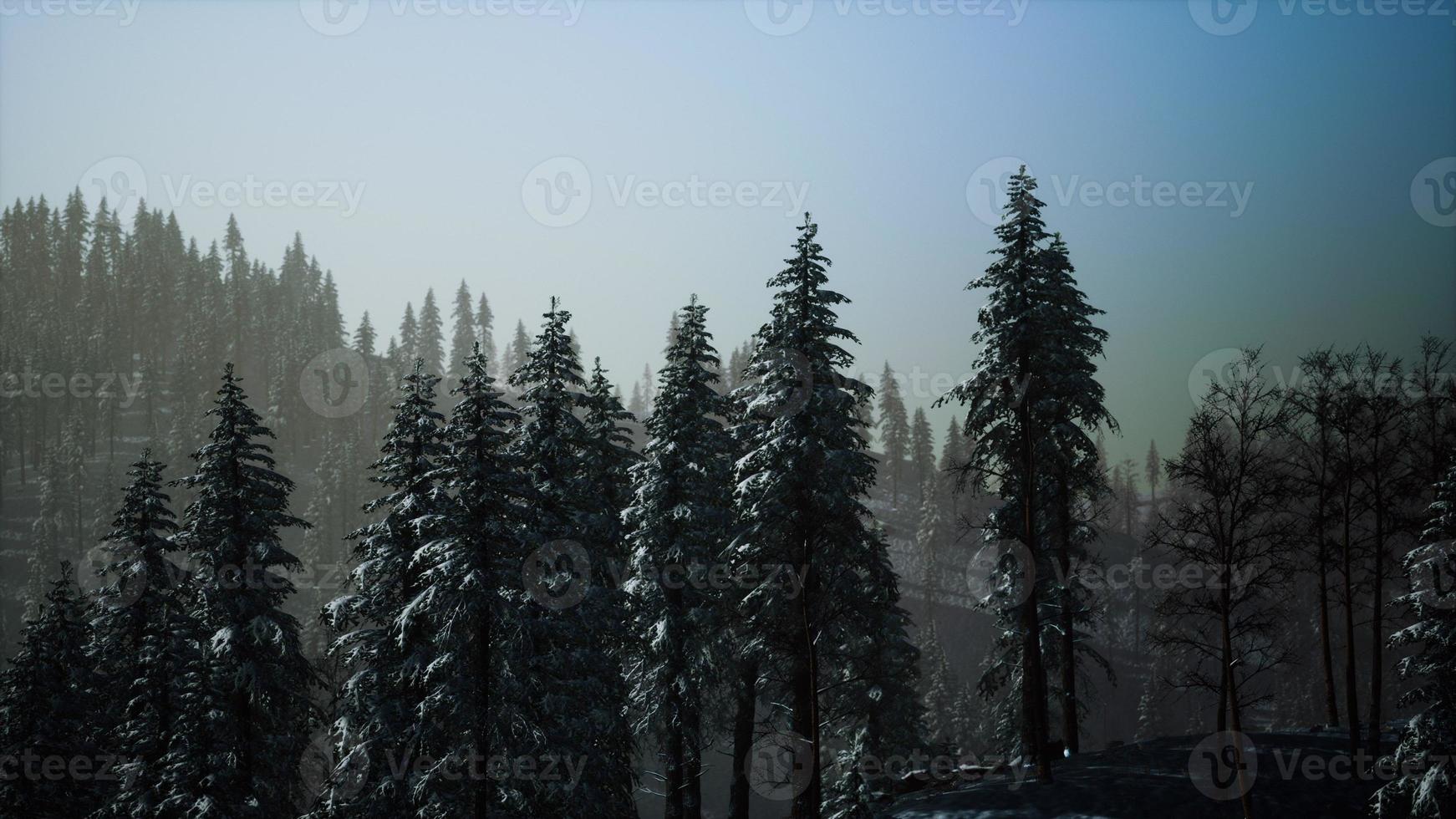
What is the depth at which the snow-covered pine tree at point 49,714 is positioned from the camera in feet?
81.9

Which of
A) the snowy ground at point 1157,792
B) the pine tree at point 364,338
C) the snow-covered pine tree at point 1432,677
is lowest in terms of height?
the snowy ground at point 1157,792

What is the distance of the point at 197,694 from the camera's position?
70.3 ft

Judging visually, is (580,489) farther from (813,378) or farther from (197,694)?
(197,694)

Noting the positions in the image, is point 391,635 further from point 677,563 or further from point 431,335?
point 431,335

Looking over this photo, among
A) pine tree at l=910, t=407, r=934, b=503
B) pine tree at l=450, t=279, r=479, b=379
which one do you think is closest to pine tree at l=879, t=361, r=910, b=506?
pine tree at l=910, t=407, r=934, b=503

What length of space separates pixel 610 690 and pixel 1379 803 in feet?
55.2

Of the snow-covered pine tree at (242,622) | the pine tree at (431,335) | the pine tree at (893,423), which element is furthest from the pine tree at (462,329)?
the snow-covered pine tree at (242,622)

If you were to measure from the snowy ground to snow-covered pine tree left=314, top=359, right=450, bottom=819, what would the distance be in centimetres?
1206

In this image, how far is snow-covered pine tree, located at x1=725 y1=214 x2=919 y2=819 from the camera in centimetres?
1973

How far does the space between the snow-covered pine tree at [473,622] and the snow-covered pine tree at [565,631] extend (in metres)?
0.54

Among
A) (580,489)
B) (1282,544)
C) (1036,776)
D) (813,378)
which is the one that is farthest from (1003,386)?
(580,489)

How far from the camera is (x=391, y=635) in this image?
19.9 m

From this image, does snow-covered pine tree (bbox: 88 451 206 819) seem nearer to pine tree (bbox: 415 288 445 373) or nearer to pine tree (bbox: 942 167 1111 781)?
pine tree (bbox: 942 167 1111 781)

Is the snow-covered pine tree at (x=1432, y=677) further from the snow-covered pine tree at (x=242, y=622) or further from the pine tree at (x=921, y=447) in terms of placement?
the pine tree at (x=921, y=447)
